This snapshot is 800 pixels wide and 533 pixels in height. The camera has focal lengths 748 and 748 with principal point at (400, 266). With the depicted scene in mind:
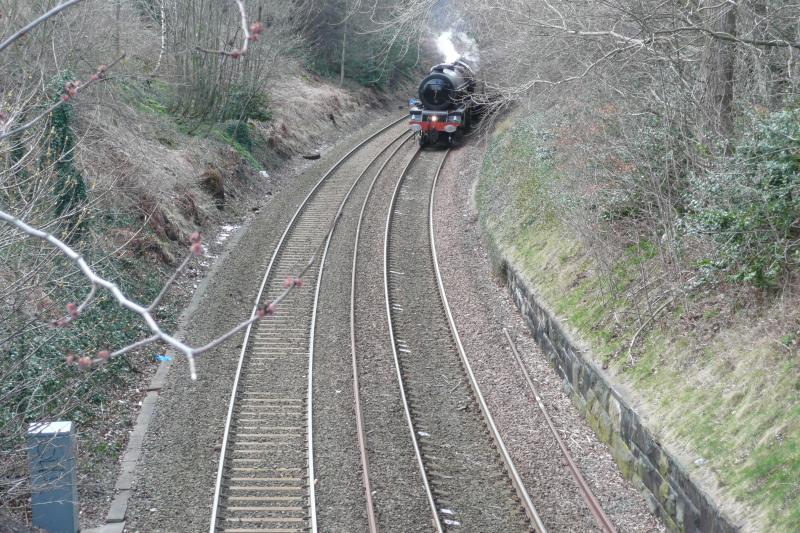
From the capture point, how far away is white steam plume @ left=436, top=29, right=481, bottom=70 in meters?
36.8

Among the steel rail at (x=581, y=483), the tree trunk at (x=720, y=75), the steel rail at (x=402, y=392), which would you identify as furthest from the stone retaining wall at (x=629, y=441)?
the tree trunk at (x=720, y=75)

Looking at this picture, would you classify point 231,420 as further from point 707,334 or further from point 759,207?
point 759,207

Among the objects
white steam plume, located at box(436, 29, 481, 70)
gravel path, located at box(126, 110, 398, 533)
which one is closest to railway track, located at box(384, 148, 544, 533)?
gravel path, located at box(126, 110, 398, 533)

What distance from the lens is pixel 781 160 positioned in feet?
31.6

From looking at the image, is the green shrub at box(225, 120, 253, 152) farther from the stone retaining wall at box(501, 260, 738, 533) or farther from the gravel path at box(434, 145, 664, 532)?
the stone retaining wall at box(501, 260, 738, 533)

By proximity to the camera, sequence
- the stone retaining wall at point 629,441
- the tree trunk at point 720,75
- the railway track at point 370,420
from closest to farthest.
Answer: the stone retaining wall at point 629,441 → the railway track at point 370,420 → the tree trunk at point 720,75

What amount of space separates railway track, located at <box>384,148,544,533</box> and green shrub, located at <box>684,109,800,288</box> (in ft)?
13.1

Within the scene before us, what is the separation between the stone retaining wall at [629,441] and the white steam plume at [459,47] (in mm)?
24304

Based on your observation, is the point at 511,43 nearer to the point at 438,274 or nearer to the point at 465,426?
the point at 438,274

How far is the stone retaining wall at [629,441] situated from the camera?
807 cm

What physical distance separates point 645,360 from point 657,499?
225 cm

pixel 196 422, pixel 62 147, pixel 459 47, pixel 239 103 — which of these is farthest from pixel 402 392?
pixel 459 47

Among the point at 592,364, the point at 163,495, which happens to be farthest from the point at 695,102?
the point at 163,495

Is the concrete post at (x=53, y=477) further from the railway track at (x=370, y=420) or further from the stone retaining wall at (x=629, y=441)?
the stone retaining wall at (x=629, y=441)
